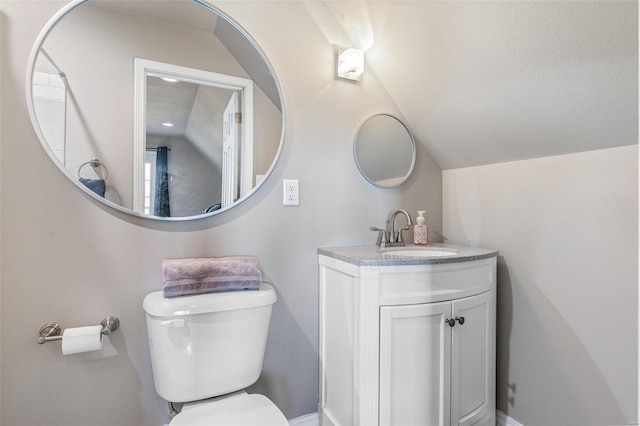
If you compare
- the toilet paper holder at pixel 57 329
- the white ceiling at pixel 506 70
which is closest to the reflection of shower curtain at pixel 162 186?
the toilet paper holder at pixel 57 329

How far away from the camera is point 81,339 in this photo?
106 cm

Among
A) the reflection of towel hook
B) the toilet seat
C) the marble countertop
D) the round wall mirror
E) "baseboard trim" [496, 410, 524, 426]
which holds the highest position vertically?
the round wall mirror

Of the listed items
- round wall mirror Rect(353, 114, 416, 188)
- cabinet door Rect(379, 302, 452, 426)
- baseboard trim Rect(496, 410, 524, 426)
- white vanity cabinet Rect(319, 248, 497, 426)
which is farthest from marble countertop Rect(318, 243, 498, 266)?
baseboard trim Rect(496, 410, 524, 426)

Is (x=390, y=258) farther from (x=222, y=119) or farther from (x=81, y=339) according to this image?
(x=81, y=339)

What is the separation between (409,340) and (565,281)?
2.34ft

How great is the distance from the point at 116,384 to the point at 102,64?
1205 millimetres

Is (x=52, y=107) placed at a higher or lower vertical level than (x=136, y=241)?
higher

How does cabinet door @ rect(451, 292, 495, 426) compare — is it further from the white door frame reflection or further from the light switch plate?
the white door frame reflection

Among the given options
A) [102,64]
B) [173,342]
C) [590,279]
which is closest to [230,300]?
[173,342]

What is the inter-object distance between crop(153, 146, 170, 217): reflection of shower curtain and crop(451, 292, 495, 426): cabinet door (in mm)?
1227

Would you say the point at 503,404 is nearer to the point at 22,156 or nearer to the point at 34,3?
the point at 22,156

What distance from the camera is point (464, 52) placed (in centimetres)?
127

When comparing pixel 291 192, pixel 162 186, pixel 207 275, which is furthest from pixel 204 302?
pixel 291 192

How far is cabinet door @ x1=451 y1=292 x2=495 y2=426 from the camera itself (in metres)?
1.26
